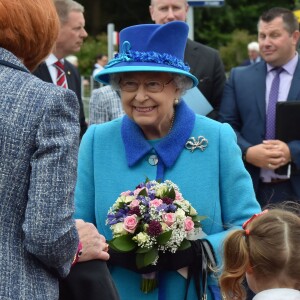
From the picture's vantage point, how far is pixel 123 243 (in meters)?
3.31

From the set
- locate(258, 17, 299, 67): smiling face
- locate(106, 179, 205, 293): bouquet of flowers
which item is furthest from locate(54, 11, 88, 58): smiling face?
locate(106, 179, 205, 293): bouquet of flowers

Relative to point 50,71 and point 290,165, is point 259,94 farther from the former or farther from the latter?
point 50,71

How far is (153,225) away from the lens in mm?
3273

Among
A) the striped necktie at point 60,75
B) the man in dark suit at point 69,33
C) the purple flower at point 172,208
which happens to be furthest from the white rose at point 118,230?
the man in dark suit at point 69,33

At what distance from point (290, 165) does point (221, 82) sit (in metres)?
1.04

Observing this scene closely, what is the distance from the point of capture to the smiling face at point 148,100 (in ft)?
11.8

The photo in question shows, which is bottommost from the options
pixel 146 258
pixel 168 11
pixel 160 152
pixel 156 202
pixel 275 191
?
pixel 275 191

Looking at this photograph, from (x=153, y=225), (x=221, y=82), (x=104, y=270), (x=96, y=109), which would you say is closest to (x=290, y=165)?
(x=221, y=82)

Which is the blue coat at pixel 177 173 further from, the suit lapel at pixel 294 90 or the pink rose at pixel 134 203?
the suit lapel at pixel 294 90

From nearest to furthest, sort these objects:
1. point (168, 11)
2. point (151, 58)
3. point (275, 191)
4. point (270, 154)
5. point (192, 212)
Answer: point (192, 212) → point (151, 58) → point (270, 154) → point (275, 191) → point (168, 11)

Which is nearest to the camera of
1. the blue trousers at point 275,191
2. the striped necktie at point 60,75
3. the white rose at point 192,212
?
the white rose at point 192,212

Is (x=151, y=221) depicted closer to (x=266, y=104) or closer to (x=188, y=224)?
(x=188, y=224)

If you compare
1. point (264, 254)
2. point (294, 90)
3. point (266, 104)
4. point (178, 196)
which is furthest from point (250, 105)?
point (264, 254)

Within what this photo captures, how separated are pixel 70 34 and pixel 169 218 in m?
3.82
